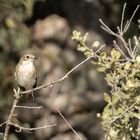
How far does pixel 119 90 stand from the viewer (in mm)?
4023

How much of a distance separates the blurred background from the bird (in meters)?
2.33

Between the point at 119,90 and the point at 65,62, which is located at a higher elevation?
the point at 119,90

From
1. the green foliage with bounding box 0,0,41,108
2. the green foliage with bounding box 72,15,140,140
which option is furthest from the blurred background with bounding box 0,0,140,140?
the green foliage with bounding box 72,15,140,140

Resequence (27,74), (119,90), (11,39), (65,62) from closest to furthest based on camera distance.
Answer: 1. (119,90)
2. (27,74)
3. (11,39)
4. (65,62)

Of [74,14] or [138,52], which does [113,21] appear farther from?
[138,52]

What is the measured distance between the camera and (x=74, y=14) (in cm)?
927

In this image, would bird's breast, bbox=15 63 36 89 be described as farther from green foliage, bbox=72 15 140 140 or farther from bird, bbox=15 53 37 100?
green foliage, bbox=72 15 140 140

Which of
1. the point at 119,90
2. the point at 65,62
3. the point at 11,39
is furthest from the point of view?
the point at 65,62

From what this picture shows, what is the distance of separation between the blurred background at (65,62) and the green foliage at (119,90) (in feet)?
13.8

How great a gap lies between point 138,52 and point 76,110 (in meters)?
4.92

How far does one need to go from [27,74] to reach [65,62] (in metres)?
2.96

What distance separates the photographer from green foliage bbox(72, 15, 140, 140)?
13.0 ft

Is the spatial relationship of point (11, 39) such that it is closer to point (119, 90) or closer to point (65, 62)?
point (65, 62)

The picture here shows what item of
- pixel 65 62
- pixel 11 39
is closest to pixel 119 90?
pixel 11 39
